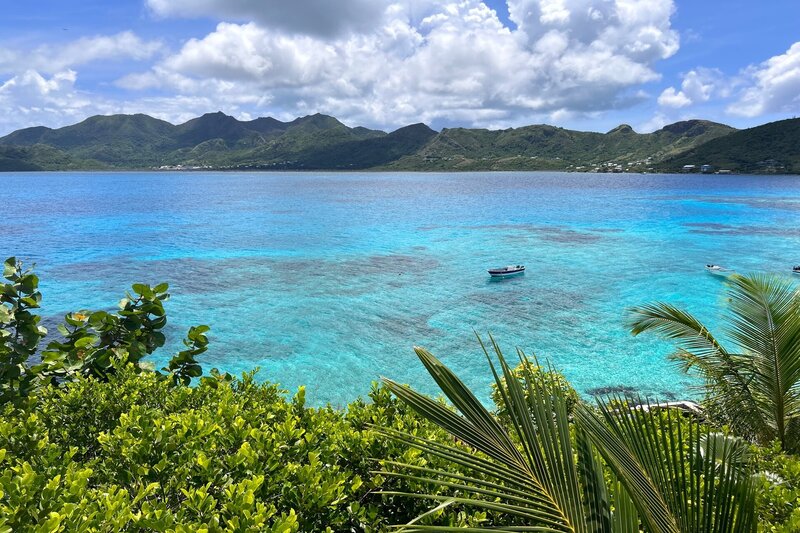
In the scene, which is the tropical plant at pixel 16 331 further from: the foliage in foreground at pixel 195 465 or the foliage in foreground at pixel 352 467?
the foliage in foreground at pixel 195 465

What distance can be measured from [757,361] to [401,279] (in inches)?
964

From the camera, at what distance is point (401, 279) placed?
104ft

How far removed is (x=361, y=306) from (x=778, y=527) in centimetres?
2301

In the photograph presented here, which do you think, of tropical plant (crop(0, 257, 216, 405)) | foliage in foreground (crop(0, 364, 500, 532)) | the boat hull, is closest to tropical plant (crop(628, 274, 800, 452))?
foliage in foreground (crop(0, 364, 500, 532))

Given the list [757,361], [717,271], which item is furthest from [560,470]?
[717,271]

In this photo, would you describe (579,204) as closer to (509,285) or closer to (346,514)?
(509,285)

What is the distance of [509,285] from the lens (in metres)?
30.1

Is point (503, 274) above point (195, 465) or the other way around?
the other way around

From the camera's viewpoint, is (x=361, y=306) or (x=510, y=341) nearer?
(x=510, y=341)

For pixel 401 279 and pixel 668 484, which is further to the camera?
pixel 401 279

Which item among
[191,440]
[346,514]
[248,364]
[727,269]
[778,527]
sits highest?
[191,440]

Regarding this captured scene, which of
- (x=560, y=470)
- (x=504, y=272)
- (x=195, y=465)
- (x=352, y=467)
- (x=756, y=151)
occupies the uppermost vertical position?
(x=756, y=151)

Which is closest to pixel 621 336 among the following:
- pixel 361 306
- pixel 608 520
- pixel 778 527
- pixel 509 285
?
pixel 509 285

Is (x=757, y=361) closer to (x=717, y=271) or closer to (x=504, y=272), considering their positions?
(x=504, y=272)
